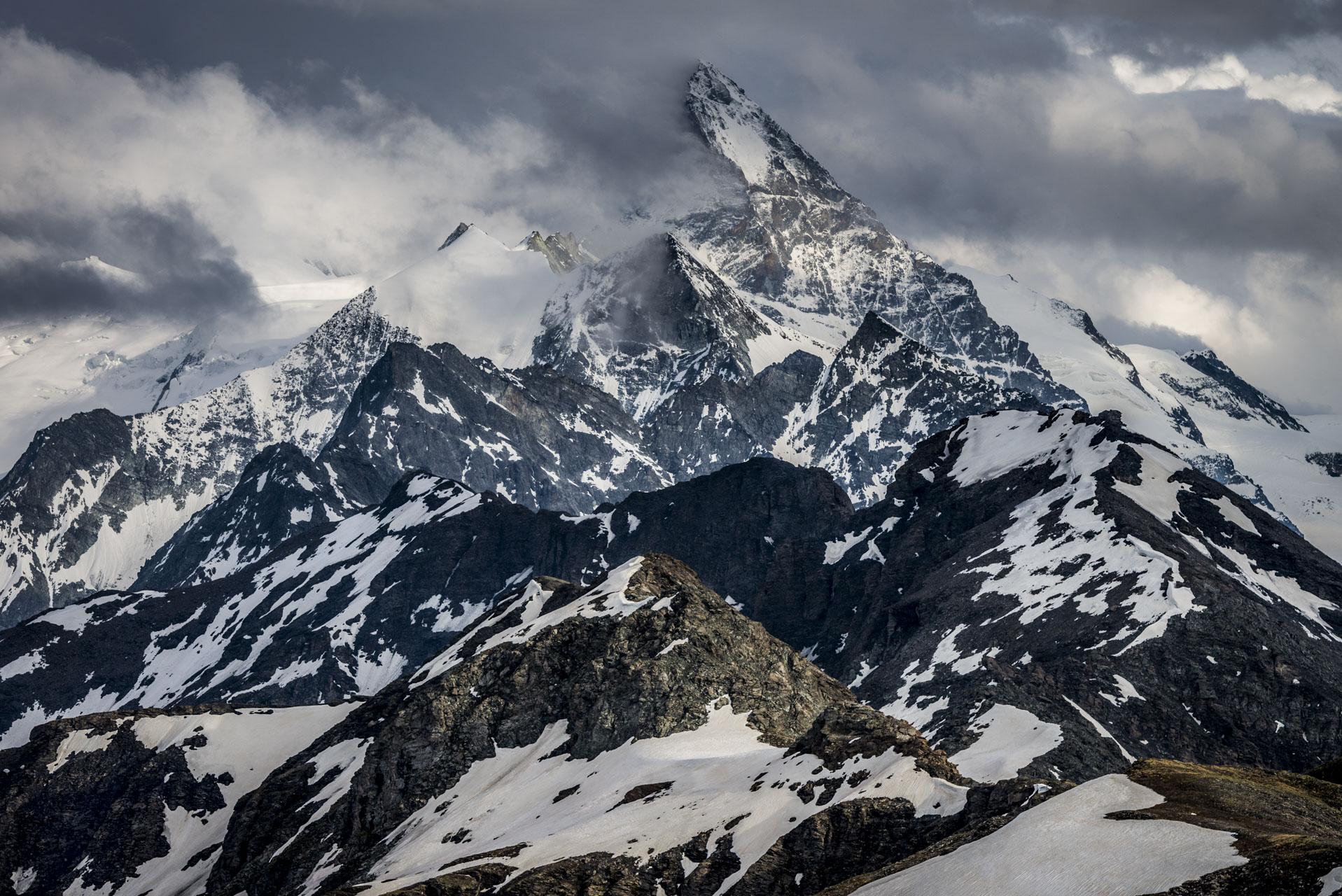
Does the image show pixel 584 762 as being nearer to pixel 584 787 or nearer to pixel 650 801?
pixel 584 787

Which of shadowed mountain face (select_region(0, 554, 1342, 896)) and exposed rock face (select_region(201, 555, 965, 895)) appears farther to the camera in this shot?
exposed rock face (select_region(201, 555, 965, 895))

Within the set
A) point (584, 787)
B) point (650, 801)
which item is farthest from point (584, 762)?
point (650, 801)

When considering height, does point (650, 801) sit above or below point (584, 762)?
below

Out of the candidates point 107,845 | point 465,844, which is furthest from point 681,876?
point 107,845

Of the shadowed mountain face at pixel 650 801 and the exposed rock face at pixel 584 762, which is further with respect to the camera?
the exposed rock face at pixel 584 762

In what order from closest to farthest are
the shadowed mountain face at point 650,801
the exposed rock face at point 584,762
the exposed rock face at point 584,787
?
1. the shadowed mountain face at point 650,801
2. the exposed rock face at point 584,787
3. the exposed rock face at point 584,762

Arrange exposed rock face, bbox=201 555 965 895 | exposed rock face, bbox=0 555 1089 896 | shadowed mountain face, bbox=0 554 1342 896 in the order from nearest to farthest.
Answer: shadowed mountain face, bbox=0 554 1342 896 → exposed rock face, bbox=0 555 1089 896 → exposed rock face, bbox=201 555 965 895

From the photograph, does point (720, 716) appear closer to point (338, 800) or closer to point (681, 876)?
point (681, 876)

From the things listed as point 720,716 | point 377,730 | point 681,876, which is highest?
point 377,730

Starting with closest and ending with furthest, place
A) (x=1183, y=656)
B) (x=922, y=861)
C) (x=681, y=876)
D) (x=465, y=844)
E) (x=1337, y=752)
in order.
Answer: (x=922, y=861) → (x=681, y=876) → (x=465, y=844) → (x=1337, y=752) → (x=1183, y=656)

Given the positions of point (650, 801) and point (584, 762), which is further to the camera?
point (584, 762)

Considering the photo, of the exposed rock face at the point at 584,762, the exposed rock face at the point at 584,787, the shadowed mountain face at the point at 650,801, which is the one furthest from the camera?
the exposed rock face at the point at 584,762
